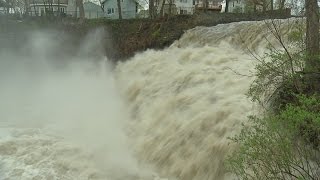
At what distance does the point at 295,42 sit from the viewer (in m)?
8.45

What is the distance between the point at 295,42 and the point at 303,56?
1289mm

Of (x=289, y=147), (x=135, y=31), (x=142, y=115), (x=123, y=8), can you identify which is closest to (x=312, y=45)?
(x=289, y=147)

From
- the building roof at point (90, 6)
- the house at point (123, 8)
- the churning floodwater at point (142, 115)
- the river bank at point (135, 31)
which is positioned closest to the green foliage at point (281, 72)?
the churning floodwater at point (142, 115)

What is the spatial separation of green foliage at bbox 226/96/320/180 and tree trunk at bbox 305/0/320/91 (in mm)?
1178

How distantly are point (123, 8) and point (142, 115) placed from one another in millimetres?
37986

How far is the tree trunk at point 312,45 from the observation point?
7.04 metres

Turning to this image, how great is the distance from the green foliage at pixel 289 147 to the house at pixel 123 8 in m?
42.2

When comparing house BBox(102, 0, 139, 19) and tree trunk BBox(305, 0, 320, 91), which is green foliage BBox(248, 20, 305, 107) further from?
house BBox(102, 0, 139, 19)

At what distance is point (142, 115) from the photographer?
13711mm

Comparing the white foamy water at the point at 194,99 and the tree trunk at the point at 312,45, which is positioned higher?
the tree trunk at the point at 312,45

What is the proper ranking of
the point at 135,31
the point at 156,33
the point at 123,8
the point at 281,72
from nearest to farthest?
the point at 281,72 < the point at 156,33 < the point at 135,31 < the point at 123,8

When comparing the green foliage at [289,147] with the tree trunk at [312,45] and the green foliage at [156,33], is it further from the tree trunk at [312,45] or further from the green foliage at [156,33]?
the green foliage at [156,33]

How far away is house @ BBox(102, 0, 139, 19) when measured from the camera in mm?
48156

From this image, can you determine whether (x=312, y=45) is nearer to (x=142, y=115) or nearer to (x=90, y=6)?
(x=142, y=115)
